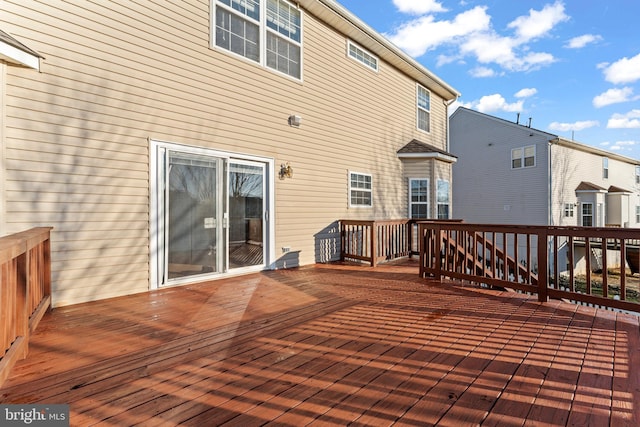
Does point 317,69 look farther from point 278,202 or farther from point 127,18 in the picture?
point 127,18

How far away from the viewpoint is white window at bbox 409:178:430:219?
9.14 meters

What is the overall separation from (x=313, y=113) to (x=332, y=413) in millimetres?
5844

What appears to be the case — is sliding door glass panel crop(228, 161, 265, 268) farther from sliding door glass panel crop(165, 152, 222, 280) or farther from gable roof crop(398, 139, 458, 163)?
gable roof crop(398, 139, 458, 163)

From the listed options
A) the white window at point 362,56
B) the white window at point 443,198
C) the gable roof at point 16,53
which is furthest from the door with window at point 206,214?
the white window at point 443,198

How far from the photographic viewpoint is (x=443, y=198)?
375 inches

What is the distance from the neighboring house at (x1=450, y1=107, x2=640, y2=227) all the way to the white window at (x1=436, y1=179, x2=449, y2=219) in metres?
7.46

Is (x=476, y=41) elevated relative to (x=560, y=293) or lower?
elevated

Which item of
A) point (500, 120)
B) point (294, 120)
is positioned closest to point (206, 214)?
point (294, 120)

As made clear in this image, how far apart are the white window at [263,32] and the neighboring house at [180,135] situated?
0.02m

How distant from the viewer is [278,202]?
19.6 feet

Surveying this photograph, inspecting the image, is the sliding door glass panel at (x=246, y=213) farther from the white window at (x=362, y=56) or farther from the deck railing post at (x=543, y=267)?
the deck railing post at (x=543, y=267)

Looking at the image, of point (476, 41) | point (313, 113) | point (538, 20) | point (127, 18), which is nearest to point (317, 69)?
point (313, 113)

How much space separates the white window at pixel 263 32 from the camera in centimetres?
518

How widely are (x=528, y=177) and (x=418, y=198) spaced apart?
8.77 meters
